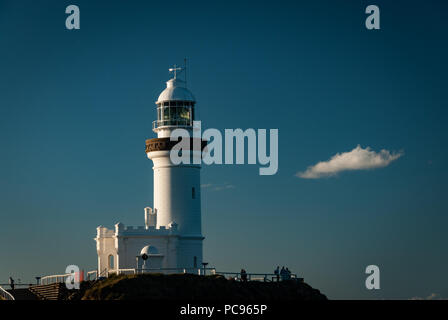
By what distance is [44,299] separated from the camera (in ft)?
297

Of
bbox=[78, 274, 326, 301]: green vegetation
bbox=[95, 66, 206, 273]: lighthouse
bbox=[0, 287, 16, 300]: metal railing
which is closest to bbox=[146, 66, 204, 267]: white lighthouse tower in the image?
bbox=[95, 66, 206, 273]: lighthouse

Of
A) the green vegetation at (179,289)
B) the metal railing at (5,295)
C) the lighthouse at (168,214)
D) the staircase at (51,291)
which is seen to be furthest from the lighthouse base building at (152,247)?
the metal railing at (5,295)

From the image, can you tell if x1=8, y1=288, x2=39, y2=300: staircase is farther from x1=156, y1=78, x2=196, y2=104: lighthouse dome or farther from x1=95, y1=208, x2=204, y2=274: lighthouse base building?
x1=156, y1=78, x2=196, y2=104: lighthouse dome

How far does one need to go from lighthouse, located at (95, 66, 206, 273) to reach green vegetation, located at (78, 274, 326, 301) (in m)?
3.92

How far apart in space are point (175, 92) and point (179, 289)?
17.5 m

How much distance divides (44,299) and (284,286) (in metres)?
18.3

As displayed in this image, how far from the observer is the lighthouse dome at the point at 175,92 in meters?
99.7

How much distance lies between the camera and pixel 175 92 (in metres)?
99.9

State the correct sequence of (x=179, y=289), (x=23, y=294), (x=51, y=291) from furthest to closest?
(x=23, y=294) < (x=51, y=291) < (x=179, y=289)

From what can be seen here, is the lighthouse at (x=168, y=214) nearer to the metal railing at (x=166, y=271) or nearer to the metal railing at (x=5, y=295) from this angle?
the metal railing at (x=166, y=271)

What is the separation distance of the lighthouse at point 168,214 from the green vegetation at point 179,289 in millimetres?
3918

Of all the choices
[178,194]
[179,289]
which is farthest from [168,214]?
[179,289]

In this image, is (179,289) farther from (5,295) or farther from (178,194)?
(5,295)
